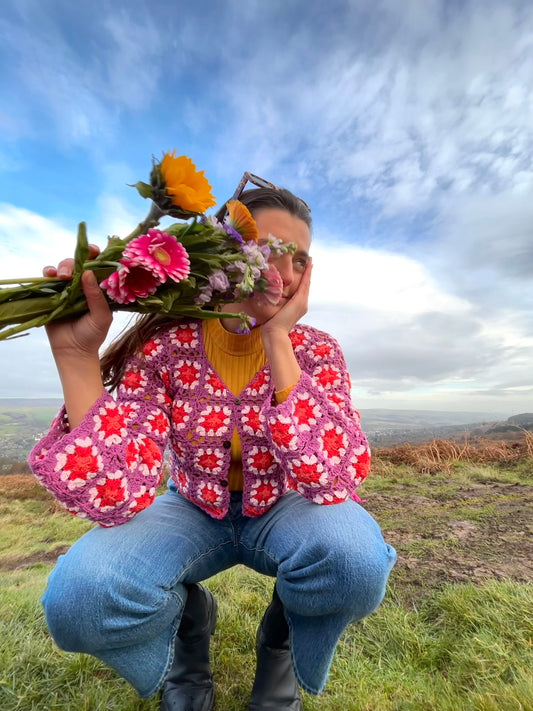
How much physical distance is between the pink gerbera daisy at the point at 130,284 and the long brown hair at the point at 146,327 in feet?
1.37

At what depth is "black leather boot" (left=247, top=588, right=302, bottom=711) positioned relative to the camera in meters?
1.73

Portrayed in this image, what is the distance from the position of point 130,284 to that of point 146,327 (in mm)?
558

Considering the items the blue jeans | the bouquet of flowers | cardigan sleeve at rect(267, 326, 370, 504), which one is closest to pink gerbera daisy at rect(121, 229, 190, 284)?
the bouquet of flowers

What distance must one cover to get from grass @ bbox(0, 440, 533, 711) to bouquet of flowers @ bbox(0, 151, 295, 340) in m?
1.51

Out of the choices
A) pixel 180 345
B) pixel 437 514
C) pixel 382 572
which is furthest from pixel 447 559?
pixel 180 345

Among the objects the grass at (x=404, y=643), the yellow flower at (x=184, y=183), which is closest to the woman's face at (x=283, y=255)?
the yellow flower at (x=184, y=183)

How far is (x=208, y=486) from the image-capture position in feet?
6.20

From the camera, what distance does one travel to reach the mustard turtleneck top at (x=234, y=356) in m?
2.02

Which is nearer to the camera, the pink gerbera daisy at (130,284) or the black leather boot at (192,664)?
the pink gerbera daisy at (130,284)

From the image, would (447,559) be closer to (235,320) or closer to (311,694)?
(311,694)

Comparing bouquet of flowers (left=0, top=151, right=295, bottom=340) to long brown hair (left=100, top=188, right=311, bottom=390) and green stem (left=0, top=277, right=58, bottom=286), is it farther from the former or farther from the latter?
long brown hair (left=100, top=188, right=311, bottom=390)

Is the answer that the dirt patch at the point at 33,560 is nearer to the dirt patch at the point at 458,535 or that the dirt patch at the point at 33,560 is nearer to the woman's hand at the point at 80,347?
the dirt patch at the point at 458,535

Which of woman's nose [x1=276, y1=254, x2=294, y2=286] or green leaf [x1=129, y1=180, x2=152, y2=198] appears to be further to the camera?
woman's nose [x1=276, y1=254, x2=294, y2=286]

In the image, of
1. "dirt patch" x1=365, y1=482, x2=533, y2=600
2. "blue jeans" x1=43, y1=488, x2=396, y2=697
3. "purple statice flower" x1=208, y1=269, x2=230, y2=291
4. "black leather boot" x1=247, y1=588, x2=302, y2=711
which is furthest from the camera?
"dirt patch" x1=365, y1=482, x2=533, y2=600
